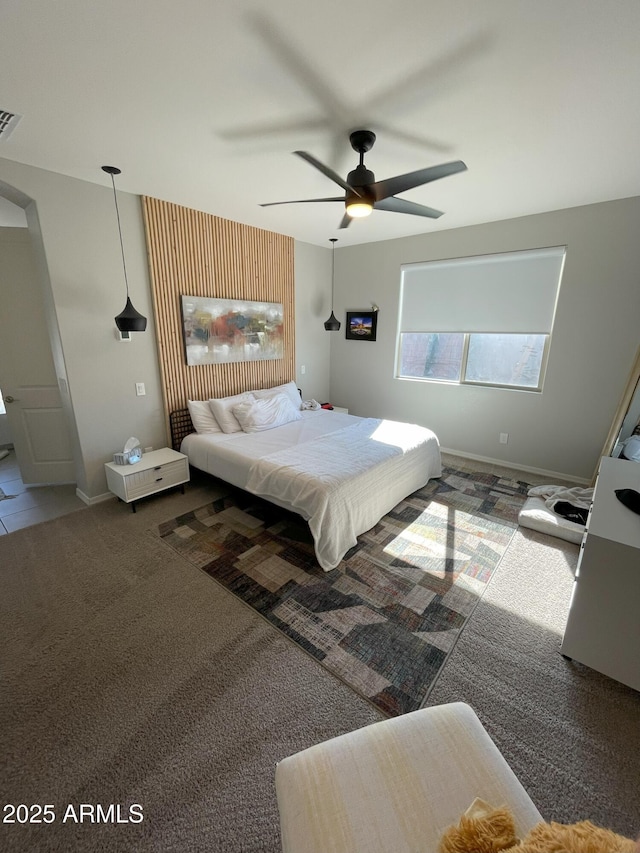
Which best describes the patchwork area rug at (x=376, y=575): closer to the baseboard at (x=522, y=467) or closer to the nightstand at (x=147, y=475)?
the nightstand at (x=147, y=475)

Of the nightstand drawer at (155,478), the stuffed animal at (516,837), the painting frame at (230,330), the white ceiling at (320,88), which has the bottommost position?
the nightstand drawer at (155,478)

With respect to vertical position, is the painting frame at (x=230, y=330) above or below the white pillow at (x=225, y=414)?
above

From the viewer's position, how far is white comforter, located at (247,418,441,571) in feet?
7.82

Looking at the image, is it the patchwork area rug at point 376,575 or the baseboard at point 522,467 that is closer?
the patchwork area rug at point 376,575

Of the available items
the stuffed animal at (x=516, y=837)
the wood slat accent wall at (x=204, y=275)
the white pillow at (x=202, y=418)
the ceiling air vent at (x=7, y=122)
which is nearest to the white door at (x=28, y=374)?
the wood slat accent wall at (x=204, y=275)

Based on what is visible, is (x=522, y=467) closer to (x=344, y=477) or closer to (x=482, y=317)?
(x=482, y=317)

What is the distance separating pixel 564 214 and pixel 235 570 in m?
4.44

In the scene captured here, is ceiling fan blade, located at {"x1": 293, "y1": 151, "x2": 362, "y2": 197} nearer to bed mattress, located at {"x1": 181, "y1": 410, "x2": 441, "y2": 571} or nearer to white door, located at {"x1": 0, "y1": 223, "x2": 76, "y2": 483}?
bed mattress, located at {"x1": 181, "y1": 410, "x2": 441, "y2": 571}

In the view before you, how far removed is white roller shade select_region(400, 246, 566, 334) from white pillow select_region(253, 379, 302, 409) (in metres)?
1.74

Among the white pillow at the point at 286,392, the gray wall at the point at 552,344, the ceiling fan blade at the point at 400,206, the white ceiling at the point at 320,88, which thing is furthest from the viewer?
the white pillow at the point at 286,392

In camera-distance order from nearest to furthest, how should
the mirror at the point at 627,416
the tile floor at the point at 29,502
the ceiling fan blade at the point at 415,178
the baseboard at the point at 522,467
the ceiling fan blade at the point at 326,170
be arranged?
the ceiling fan blade at the point at 326,170 < the ceiling fan blade at the point at 415,178 < the tile floor at the point at 29,502 < the mirror at the point at 627,416 < the baseboard at the point at 522,467

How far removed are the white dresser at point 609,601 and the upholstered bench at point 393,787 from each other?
1021 mm

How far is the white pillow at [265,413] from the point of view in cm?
369

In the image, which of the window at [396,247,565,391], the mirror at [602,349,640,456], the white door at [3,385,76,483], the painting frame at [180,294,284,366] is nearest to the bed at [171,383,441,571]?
the painting frame at [180,294,284,366]
